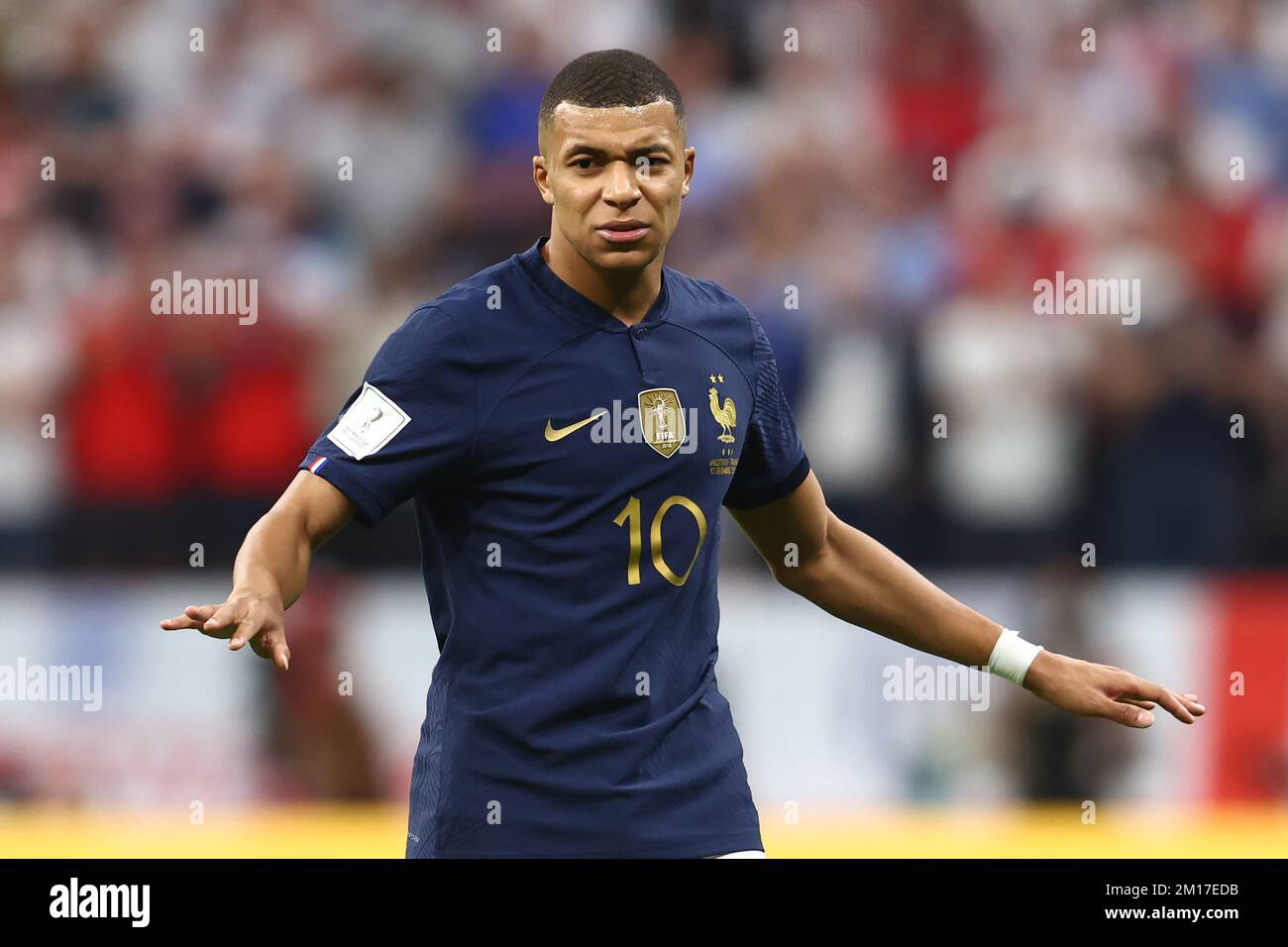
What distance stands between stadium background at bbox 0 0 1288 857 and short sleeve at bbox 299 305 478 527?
3.82 m

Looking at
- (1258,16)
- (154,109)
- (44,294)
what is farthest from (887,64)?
(44,294)

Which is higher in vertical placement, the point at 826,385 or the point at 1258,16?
the point at 1258,16

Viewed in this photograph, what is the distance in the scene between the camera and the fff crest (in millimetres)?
4035

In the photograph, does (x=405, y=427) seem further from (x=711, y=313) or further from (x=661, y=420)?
(x=711, y=313)

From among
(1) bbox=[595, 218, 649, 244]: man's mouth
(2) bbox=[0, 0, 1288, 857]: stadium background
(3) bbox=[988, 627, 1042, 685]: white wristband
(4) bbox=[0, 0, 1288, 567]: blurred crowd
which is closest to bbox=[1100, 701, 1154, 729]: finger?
(3) bbox=[988, 627, 1042, 685]: white wristband

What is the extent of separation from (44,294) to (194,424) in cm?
112

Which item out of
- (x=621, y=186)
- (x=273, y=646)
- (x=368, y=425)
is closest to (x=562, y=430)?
(x=368, y=425)

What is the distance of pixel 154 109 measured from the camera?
31.6ft

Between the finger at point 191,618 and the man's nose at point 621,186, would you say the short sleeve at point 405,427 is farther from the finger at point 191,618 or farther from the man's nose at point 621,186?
the finger at point 191,618

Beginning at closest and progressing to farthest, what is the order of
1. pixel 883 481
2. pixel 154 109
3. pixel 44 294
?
pixel 883 481
pixel 44 294
pixel 154 109

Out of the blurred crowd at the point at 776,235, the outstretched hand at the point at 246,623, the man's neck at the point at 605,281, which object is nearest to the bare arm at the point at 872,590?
the man's neck at the point at 605,281

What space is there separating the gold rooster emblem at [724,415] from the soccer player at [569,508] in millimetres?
30

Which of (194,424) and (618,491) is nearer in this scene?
(618,491)
